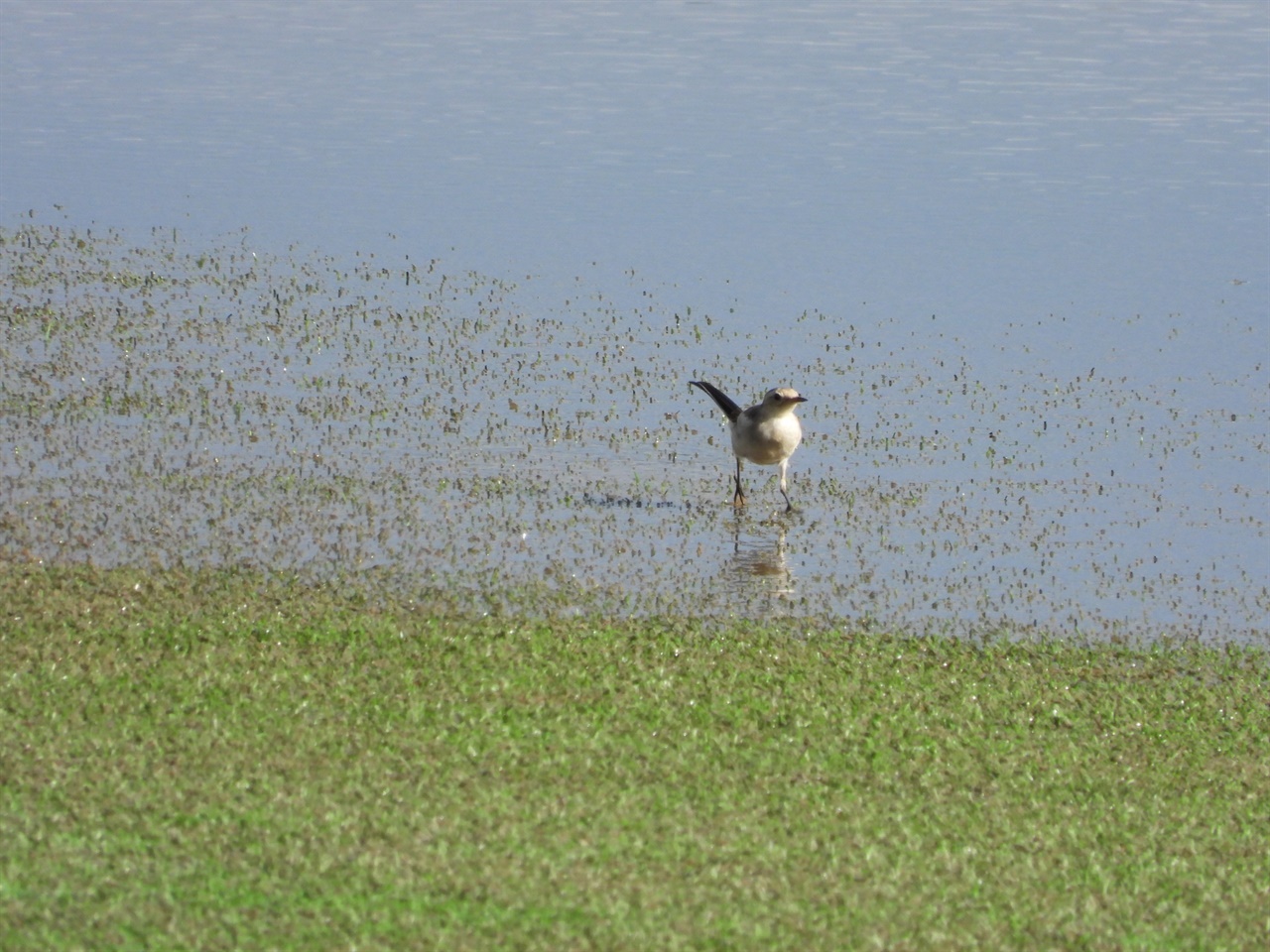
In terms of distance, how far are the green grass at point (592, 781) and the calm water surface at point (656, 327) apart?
1.30 meters

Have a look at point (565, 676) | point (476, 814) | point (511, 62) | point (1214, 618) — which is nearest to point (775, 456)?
point (1214, 618)

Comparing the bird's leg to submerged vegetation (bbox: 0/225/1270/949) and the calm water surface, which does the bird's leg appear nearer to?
the calm water surface

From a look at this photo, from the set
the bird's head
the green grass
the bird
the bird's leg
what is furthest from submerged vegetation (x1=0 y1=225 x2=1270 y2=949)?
the bird's head

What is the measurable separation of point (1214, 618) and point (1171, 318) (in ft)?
30.4

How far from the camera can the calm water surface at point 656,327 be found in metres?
14.4

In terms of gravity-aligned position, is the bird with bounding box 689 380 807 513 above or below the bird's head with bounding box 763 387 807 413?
below

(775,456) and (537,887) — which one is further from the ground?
(537,887)

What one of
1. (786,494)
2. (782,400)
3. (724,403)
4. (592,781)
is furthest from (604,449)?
(592,781)

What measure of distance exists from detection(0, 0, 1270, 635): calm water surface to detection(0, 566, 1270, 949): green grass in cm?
130

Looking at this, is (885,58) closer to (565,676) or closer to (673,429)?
(673,429)

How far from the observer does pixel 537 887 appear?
27.6 ft

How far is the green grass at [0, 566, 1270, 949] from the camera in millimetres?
8250

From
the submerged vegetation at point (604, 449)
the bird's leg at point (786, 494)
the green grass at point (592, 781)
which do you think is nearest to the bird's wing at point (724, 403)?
the submerged vegetation at point (604, 449)

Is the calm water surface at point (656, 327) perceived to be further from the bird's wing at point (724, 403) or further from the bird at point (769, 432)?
the bird's wing at point (724, 403)
